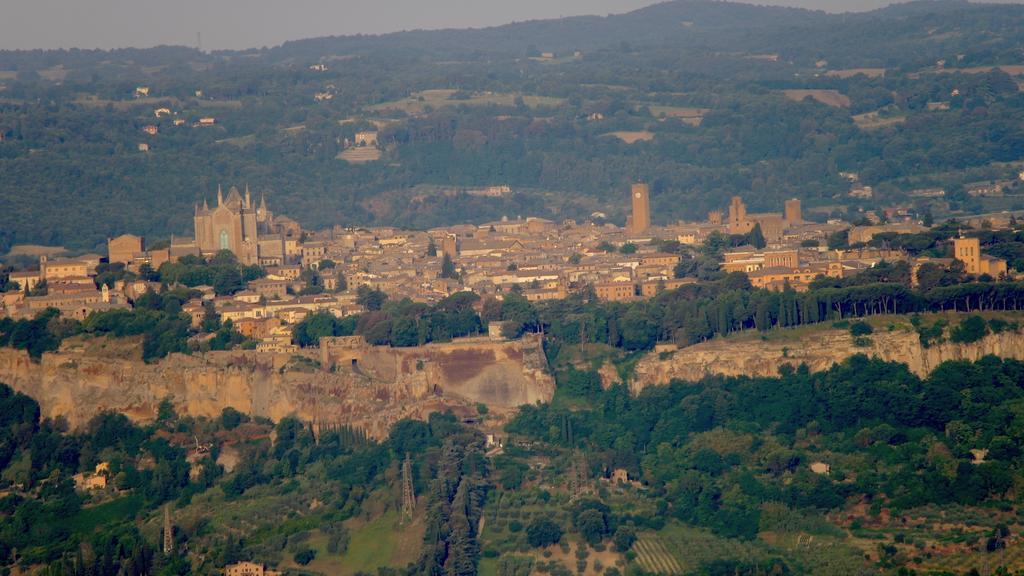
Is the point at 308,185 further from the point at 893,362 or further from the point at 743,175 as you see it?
the point at 893,362

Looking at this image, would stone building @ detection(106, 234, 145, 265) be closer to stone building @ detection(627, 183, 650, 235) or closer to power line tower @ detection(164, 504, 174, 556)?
stone building @ detection(627, 183, 650, 235)

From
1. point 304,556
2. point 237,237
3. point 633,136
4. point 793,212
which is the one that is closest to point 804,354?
A: point 304,556

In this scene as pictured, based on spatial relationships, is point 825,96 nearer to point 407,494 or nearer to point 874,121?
point 874,121

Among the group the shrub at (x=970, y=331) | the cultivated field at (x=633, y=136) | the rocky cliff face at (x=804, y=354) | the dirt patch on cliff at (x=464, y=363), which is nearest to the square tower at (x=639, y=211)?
the dirt patch on cliff at (x=464, y=363)

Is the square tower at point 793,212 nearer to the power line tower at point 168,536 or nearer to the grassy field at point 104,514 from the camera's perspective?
the grassy field at point 104,514

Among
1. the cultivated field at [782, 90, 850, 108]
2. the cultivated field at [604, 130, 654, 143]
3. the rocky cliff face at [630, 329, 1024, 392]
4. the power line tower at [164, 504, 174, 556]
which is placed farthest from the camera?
the cultivated field at [782, 90, 850, 108]

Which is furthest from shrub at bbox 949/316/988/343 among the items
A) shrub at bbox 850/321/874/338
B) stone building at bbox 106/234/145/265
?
stone building at bbox 106/234/145/265
